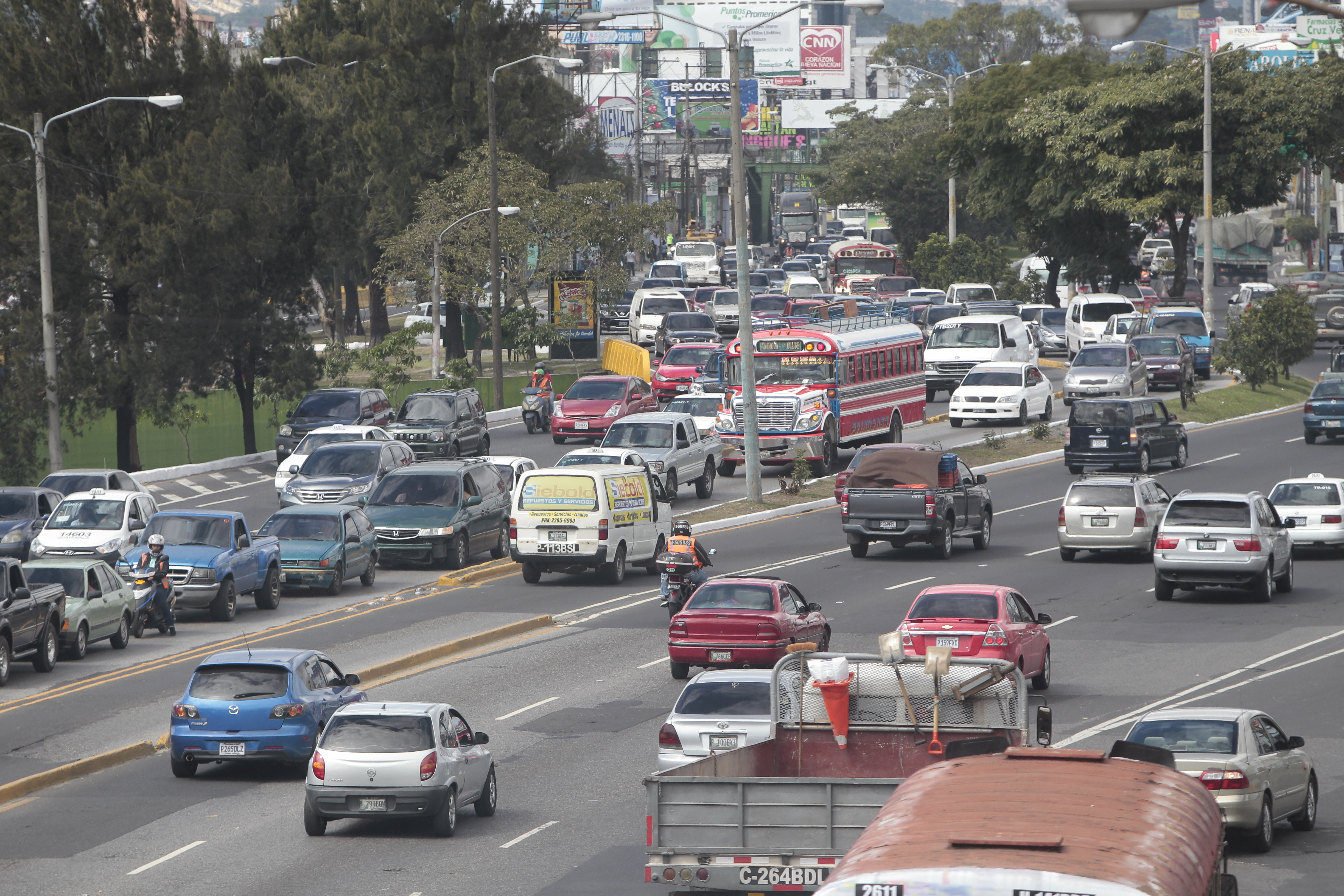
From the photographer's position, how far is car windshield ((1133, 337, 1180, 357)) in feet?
177

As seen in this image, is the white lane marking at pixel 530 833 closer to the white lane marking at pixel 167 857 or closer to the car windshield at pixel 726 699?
the car windshield at pixel 726 699

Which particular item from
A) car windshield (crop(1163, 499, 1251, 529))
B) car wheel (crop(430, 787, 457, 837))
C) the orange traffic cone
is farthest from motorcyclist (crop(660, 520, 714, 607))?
the orange traffic cone

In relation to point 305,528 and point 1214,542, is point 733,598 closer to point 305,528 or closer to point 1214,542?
point 1214,542

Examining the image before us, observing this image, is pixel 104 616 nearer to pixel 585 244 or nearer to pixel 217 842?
pixel 217 842

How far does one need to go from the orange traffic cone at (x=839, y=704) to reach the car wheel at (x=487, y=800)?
16.4 feet

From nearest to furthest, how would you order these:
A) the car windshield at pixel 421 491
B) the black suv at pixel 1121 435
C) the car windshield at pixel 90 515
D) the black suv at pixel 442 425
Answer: the car windshield at pixel 90 515
the car windshield at pixel 421 491
the black suv at pixel 1121 435
the black suv at pixel 442 425

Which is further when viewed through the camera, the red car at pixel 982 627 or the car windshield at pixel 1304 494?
the car windshield at pixel 1304 494

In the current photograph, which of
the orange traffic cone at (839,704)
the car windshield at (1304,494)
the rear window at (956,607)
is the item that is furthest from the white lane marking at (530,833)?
the car windshield at (1304,494)

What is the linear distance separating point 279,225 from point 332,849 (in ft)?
119

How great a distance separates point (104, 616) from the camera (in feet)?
87.1

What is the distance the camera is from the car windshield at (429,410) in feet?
147

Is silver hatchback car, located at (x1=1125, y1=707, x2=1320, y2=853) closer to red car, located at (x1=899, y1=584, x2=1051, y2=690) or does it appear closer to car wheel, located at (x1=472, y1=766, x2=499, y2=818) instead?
red car, located at (x1=899, y1=584, x2=1051, y2=690)

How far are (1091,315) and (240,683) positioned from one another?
155ft

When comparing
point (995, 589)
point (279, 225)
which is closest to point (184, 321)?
point (279, 225)
